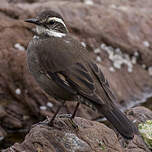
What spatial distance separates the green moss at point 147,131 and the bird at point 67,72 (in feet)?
4.25

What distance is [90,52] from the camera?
13477 millimetres

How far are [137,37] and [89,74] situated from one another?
7.37 m

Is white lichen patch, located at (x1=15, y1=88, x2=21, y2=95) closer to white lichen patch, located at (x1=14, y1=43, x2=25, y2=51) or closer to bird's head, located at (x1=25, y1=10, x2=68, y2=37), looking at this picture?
white lichen patch, located at (x1=14, y1=43, x2=25, y2=51)

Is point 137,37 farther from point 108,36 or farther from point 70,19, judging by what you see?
point 70,19

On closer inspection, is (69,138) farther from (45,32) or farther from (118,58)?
(118,58)

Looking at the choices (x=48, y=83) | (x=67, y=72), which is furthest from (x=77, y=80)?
(x=48, y=83)

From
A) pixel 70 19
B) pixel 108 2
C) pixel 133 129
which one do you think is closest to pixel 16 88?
pixel 70 19

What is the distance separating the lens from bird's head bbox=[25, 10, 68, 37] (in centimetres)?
780

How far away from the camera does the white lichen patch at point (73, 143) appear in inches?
287

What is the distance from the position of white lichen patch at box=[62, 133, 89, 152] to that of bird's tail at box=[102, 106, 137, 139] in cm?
63

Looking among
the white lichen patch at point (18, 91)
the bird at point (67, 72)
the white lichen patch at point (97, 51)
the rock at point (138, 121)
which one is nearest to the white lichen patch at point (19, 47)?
the white lichen patch at point (18, 91)

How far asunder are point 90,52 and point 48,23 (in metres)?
5.68

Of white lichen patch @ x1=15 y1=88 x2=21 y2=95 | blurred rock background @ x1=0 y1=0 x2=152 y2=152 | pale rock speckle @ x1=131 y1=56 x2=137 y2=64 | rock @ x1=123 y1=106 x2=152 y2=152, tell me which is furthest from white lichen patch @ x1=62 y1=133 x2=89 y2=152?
pale rock speckle @ x1=131 y1=56 x2=137 y2=64

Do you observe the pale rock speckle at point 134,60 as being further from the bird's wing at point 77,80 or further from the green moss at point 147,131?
the bird's wing at point 77,80
